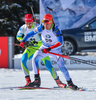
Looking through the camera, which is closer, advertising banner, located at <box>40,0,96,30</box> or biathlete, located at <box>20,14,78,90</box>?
biathlete, located at <box>20,14,78,90</box>

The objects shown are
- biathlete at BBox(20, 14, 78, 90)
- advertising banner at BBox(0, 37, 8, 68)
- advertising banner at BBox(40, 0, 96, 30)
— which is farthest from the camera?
advertising banner at BBox(40, 0, 96, 30)

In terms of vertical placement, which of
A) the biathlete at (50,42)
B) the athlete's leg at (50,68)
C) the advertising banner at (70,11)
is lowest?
the athlete's leg at (50,68)

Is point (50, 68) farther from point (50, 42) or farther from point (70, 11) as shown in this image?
point (70, 11)

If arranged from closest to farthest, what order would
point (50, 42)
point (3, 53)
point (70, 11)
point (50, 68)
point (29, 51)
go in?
point (50, 42), point (50, 68), point (29, 51), point (3, 53), point (70, 11)

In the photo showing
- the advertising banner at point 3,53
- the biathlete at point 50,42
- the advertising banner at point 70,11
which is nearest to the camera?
the biathlete at point 50,42

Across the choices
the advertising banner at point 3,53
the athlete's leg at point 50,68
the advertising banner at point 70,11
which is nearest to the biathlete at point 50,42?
the athlete's leg at point 50,68

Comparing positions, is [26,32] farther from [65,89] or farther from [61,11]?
[61,11]

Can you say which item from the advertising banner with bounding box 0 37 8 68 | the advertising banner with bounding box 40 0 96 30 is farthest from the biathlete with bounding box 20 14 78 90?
the advertising banner with bounding box 40 0 96 30

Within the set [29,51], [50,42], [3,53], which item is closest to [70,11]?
[3,53]

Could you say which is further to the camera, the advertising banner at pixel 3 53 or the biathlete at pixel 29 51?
the advertising banner at pixel 3 53

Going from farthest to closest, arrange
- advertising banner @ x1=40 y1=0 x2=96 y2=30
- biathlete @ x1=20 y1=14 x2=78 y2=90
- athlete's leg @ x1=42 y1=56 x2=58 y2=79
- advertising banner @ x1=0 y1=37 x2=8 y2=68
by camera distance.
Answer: advertising banner @ x1=40 y1=0 x2=96 y2=30 → advertising banner @ x1=0 y1=37 x2=8 y2=68 → athlete's leg @ x1=42 y1=56 x2=58 y2=79 → biathlete @ x1=20 y1=14 x2=78 y2=90

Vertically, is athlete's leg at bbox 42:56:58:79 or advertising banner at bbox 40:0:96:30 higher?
advertising banner at bbox 40:0:96:30

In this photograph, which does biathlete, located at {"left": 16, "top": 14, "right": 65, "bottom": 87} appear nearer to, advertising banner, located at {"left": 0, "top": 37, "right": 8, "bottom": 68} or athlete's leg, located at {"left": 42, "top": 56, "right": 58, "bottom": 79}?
athlete's leg, located at {"left": 42, "top": 56, "right": 58, "bottom": 79}

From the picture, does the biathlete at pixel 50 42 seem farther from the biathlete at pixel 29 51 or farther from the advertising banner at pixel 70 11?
the advertising banner at pixel 70 11
